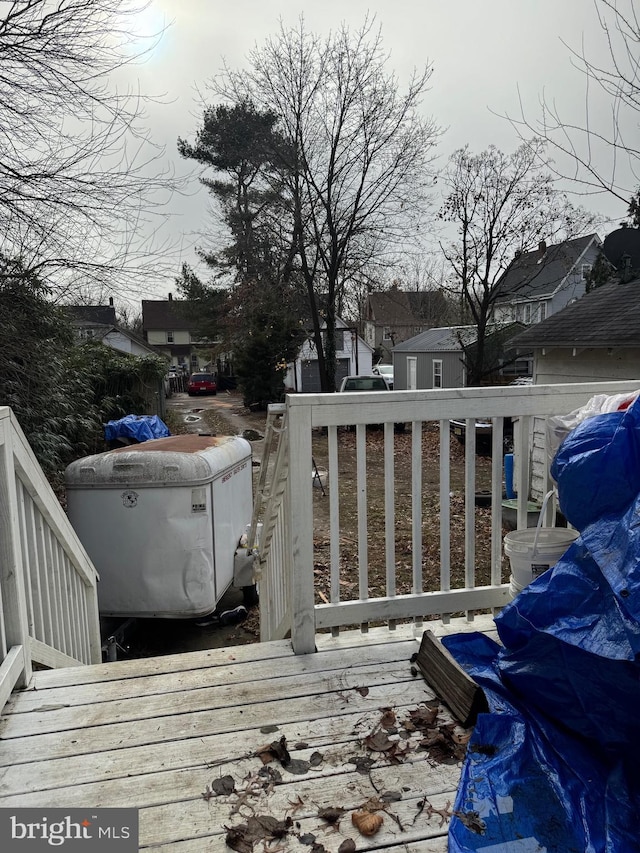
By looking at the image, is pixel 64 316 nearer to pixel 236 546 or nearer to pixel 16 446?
pixel 236 546

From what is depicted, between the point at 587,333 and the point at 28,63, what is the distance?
295 inches

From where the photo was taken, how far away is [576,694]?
156 centimetres

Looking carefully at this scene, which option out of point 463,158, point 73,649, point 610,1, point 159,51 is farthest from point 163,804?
point 463,158

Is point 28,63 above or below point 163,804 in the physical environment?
above

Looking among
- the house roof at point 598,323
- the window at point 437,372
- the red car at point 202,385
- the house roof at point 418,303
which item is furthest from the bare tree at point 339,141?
the red car at point 202,385

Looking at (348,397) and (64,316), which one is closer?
(348,397)

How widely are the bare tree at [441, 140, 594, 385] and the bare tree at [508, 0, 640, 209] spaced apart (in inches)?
452

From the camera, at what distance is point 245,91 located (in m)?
14.8

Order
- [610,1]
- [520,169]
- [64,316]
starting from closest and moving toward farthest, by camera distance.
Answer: [610,1], [64,316], [520,169]

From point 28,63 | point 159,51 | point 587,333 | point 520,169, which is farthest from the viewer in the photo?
point 520,169

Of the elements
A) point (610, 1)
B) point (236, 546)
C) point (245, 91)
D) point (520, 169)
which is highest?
point (245, 91)

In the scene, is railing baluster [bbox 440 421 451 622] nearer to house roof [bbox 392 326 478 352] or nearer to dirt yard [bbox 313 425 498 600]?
dirt yard [bbox 313 425 498 600]

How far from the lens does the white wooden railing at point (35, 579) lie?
196 cm

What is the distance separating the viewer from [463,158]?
14.6 metres
